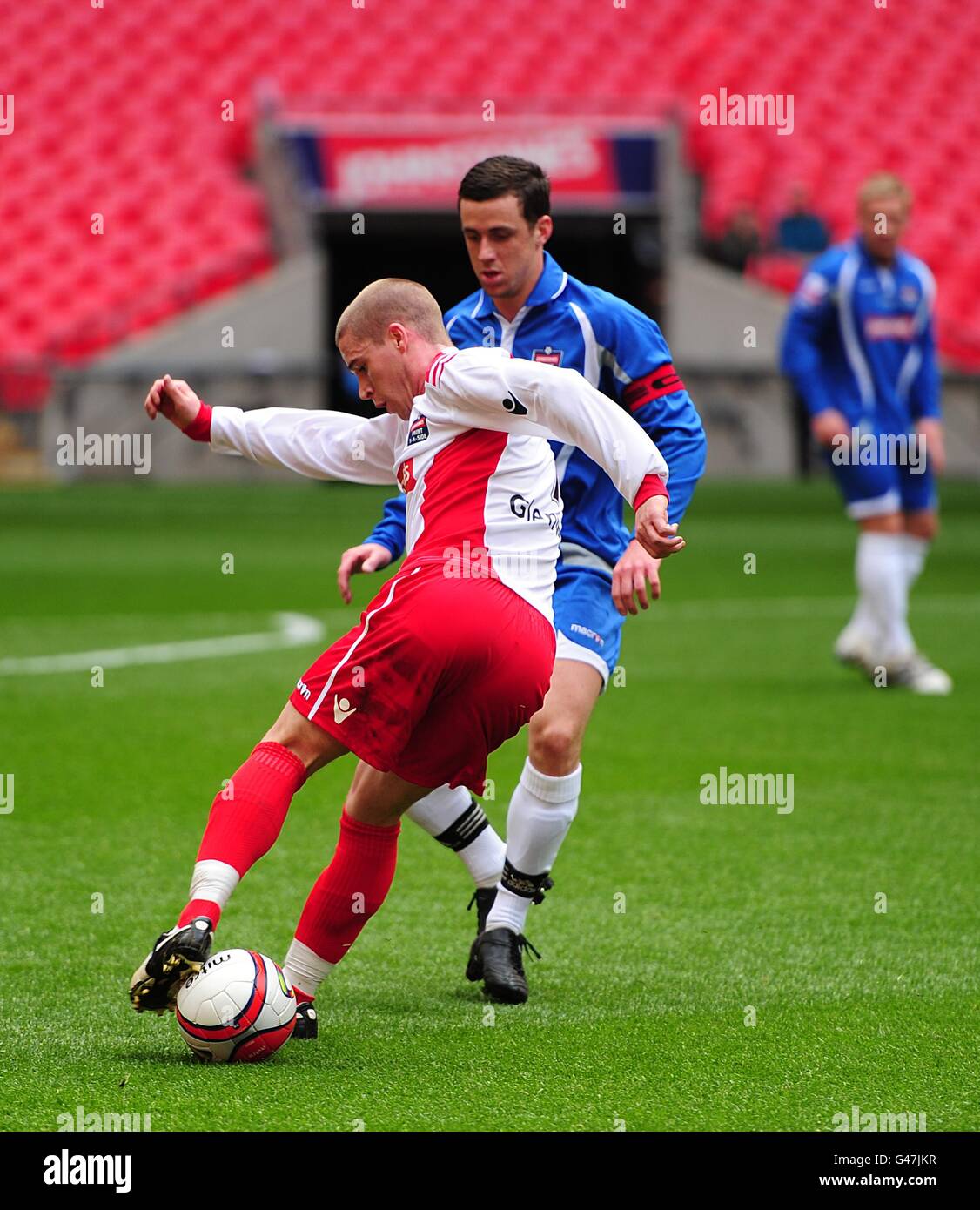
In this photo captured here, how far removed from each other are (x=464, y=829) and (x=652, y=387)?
1.19 m

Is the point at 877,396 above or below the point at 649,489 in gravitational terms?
above

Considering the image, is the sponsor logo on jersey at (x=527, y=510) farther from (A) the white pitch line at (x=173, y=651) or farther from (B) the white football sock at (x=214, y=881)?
(A) the white pitch line at (x=173, y=651)

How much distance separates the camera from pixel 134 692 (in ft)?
28.8

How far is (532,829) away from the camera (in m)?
4.38

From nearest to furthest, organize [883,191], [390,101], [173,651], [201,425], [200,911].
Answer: [200,911] → [201,425] → [883,191] → [173,651] → [390,101]

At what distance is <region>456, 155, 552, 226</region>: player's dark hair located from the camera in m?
4.28

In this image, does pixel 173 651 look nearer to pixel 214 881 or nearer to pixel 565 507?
pixel 565 507

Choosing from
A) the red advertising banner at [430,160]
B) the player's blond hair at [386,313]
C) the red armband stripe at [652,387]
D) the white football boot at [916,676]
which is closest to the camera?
the player's blond hair at [386,313]

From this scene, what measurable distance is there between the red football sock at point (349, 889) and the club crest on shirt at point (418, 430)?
807mm

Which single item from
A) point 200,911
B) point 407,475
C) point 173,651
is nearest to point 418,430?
point 407,475

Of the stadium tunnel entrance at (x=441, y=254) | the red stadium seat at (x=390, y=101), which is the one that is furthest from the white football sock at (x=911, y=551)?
the stadium tunnel entrance at (x=441, y=254)

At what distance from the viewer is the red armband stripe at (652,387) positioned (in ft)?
14.6

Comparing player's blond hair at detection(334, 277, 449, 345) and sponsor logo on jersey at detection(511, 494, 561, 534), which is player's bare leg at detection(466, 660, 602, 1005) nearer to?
sponsor logo on jersey at detection(511, 494, 561, 534)

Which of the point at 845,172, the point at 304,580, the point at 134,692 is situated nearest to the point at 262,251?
the point at 845,172
